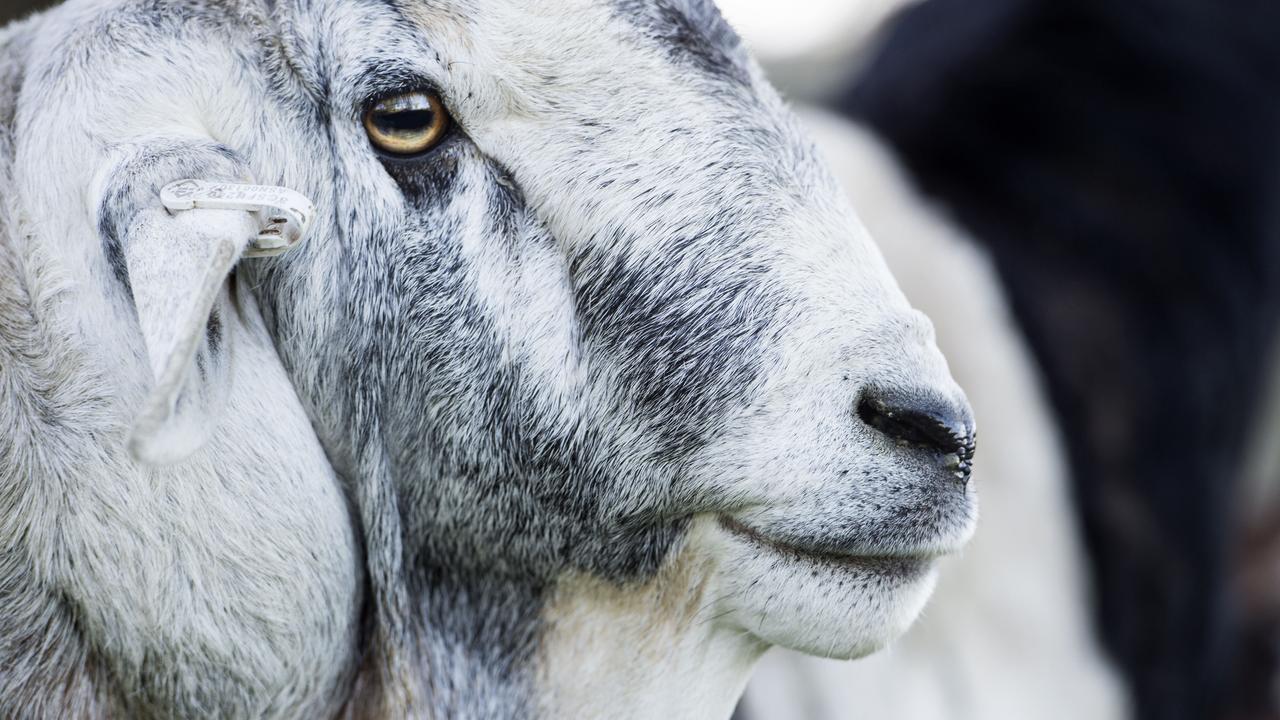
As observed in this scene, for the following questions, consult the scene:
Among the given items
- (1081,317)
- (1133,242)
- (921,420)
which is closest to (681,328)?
(921,420)

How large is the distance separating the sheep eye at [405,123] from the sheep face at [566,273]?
0.04ft

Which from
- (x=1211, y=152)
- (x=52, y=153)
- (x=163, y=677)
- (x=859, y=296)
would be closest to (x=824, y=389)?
(x=859, y=296)

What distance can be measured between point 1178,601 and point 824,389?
2919 mm

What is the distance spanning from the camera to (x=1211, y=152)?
463cm

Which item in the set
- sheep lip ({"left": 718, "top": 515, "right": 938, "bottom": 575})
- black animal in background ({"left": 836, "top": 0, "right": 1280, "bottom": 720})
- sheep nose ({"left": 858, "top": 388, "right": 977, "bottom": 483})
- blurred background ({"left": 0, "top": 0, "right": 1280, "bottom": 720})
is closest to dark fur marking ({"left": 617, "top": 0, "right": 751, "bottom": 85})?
sheep nose ({"left": 858, "top": 388, "right": 977, "bottom": 483})

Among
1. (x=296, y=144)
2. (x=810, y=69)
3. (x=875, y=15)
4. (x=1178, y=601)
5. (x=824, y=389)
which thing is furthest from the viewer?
(x=810, y=69)

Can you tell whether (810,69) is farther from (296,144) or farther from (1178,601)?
(296,144)

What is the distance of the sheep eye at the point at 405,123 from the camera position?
1864 millimetres

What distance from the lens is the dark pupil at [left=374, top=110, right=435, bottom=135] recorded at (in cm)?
187

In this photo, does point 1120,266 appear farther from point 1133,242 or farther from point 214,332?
point 214,332

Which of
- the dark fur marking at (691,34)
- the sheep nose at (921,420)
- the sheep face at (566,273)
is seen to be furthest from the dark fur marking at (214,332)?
the sheep nose at (921,420)

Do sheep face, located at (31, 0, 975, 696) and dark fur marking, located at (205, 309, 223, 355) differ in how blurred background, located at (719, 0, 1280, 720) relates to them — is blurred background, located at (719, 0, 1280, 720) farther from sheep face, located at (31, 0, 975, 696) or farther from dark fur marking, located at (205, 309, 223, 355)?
dark fur marking, located at (205, 309, 223, 355)

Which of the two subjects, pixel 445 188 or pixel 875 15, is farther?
pixel 875 15

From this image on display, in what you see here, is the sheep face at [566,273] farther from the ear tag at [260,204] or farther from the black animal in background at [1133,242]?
the black animal in background at [1133,242]
